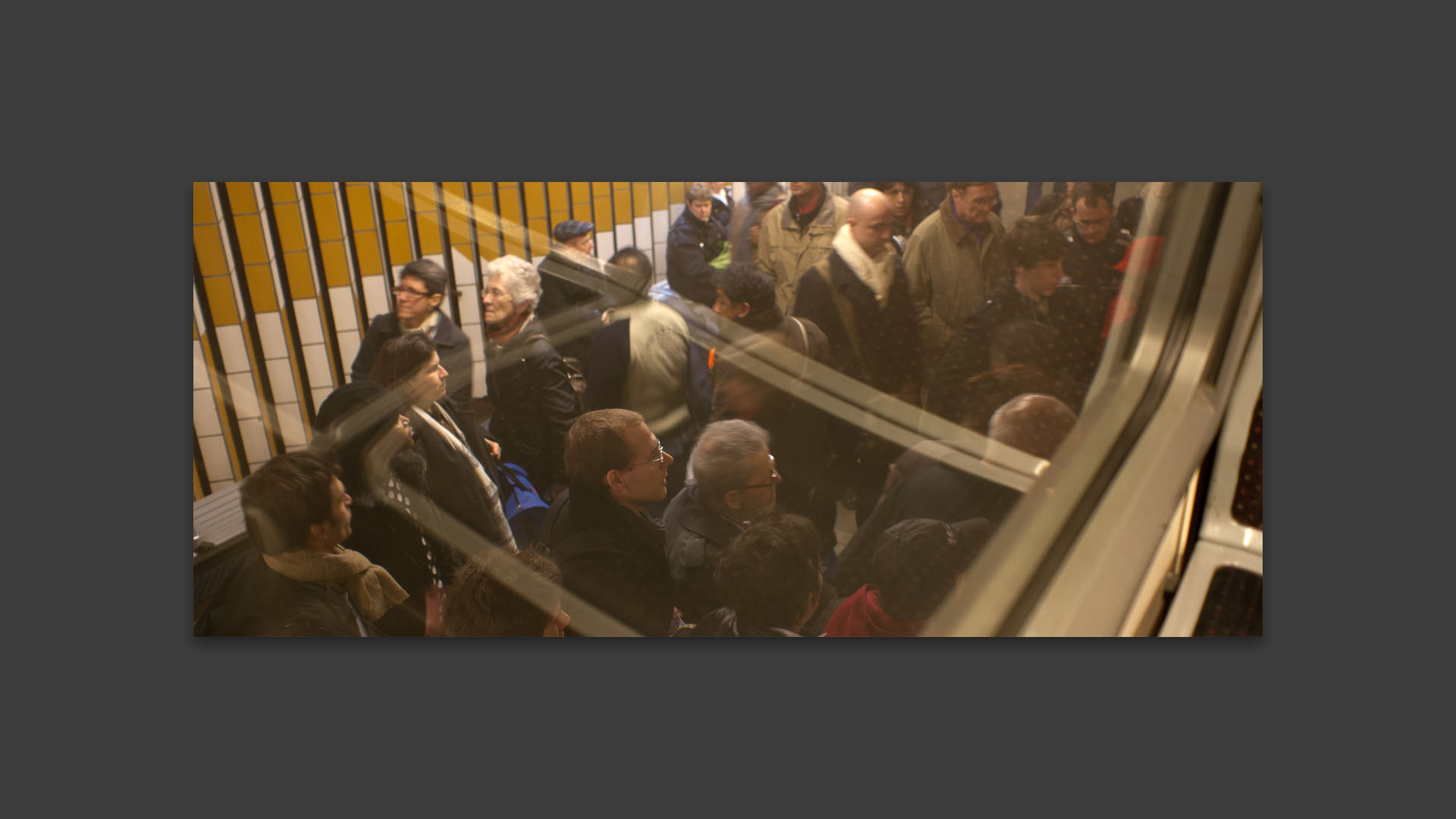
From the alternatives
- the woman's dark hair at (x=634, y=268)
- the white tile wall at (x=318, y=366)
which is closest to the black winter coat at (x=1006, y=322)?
the woman's dark hair at (x=634, y=268)

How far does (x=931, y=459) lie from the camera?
2439 mm

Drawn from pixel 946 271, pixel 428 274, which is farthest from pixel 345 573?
pixel 946 271

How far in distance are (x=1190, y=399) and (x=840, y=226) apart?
0.87 metres

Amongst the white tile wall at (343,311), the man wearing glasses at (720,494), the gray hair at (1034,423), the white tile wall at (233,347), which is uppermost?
the white tile wall at (343,311)

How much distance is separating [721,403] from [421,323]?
2.19 ft

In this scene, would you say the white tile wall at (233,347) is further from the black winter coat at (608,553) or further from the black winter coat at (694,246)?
the black winter coat at (694,246)

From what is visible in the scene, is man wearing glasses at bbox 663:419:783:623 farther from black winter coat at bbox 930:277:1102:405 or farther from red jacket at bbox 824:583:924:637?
black winter coat at bbox 930:277:1102:405

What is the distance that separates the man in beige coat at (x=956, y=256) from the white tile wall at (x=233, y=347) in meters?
1.43

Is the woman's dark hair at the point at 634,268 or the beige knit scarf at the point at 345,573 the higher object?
the woman's dark hair at the point at 634,268

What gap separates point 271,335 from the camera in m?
2.43

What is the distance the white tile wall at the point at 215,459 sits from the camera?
8.00 feet

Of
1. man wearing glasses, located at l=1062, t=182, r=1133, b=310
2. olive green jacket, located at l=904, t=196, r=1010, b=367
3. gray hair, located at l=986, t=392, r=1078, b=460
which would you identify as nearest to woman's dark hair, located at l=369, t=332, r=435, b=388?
olive green jacket, located at l=904, t=196, r=1010, b=367

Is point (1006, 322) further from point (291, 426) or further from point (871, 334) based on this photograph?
point (291, 426)

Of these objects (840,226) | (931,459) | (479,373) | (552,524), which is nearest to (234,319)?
(479,373)
